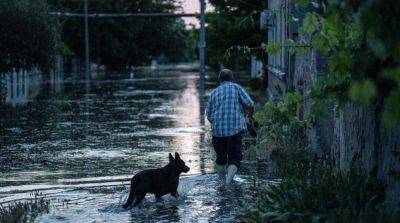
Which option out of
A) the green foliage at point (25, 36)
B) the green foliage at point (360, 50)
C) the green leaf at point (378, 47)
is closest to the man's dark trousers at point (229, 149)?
the green foliage at point (360, 50)

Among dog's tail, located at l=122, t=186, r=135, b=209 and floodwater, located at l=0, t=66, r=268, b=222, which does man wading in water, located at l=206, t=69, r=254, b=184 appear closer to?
floodwater, located at l=0, t=66, r=268, b=222

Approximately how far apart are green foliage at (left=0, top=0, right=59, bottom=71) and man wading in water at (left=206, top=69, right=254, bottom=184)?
19282mm

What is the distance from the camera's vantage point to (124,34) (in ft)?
254

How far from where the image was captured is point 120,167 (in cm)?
1291

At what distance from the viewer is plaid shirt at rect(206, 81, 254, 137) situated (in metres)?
11.0

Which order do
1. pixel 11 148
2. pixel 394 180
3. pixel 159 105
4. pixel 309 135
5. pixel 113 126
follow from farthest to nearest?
pixel 159 105 → pixel 113 126 → pixel 11 148 → pixel 309 135 → pixel 394 180

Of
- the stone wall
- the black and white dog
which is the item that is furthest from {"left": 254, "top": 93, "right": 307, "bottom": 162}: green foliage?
the black and white dog

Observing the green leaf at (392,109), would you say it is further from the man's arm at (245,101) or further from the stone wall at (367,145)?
the man's arm at (245,101)

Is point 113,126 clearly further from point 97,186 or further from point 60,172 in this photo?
point 97,186

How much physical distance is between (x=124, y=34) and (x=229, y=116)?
67.3 metres

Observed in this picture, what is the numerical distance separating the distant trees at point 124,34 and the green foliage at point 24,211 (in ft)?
191

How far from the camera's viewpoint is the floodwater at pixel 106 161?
29.4 feet

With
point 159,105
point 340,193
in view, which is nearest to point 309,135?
point 340,193

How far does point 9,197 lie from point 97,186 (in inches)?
51.6
